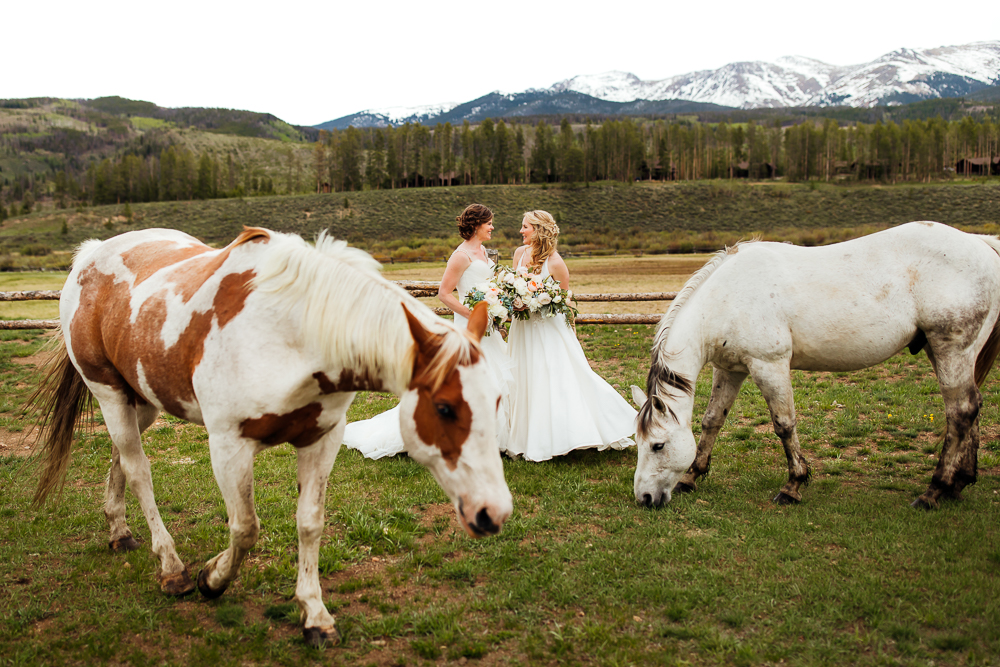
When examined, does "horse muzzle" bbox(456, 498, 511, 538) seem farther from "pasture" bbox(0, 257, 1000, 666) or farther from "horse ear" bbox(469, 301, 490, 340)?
"pasture" bbox(0, 257, 1000, 666)

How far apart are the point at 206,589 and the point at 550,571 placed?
73.3 inches

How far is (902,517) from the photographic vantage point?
401 centimetres

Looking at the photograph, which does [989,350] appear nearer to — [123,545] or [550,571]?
[550,571]

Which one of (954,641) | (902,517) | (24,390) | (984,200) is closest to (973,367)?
(902,517)

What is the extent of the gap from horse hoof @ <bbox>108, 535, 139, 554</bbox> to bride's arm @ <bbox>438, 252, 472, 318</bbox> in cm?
302

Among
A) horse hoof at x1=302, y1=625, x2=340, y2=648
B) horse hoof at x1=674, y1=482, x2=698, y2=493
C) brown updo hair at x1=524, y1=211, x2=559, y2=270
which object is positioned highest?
brown updo hair at x1=524, y1=211, x2=559, y2=270

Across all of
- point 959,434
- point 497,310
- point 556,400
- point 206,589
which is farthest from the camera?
point 556,400

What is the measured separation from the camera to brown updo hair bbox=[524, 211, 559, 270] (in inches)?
225

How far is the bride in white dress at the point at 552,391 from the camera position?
5.36m

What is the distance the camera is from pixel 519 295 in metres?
5.42

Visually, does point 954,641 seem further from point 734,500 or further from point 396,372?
point 396,372

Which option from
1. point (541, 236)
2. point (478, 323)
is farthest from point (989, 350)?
point (478, 323)

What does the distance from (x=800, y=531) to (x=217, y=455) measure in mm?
3547

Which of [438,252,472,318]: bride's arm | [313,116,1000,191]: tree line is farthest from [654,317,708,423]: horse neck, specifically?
[313,116,1000,191]: tree line
